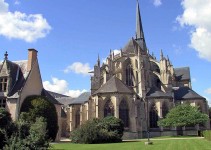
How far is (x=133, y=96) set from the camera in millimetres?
54062

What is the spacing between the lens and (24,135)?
20266mm

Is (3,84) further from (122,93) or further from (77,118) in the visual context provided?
(77,118)

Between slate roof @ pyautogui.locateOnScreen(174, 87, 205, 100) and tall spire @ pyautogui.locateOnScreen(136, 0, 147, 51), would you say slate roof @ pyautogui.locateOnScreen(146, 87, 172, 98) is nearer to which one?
slate roof @ pyautogui.locateOnScreen(174, 87, 205, 100)

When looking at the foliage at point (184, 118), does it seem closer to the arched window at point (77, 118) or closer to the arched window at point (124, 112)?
the arched window at point (124, 112)

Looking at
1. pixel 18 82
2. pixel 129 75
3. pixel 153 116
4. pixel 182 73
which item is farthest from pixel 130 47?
pixel 18 82

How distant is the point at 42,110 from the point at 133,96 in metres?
21.8

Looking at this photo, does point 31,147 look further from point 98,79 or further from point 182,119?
point 98,79

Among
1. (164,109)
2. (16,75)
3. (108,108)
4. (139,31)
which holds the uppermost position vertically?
(139,31)

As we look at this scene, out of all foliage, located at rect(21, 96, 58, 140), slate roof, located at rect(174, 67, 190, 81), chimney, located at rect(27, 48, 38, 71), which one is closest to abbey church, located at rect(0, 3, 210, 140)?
chimney, located at rect(27, 48, 38, 71)

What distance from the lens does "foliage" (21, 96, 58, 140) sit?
3642 cm

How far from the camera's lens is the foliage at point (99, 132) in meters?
37.0

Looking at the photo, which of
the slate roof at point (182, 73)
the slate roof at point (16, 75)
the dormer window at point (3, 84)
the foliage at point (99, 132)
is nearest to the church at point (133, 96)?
the foliage at point (99, 132)

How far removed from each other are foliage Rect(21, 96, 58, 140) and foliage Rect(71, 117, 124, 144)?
11.0 feet

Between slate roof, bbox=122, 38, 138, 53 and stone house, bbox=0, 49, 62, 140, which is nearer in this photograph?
stone house, bbox=0, 49, 62, 140
